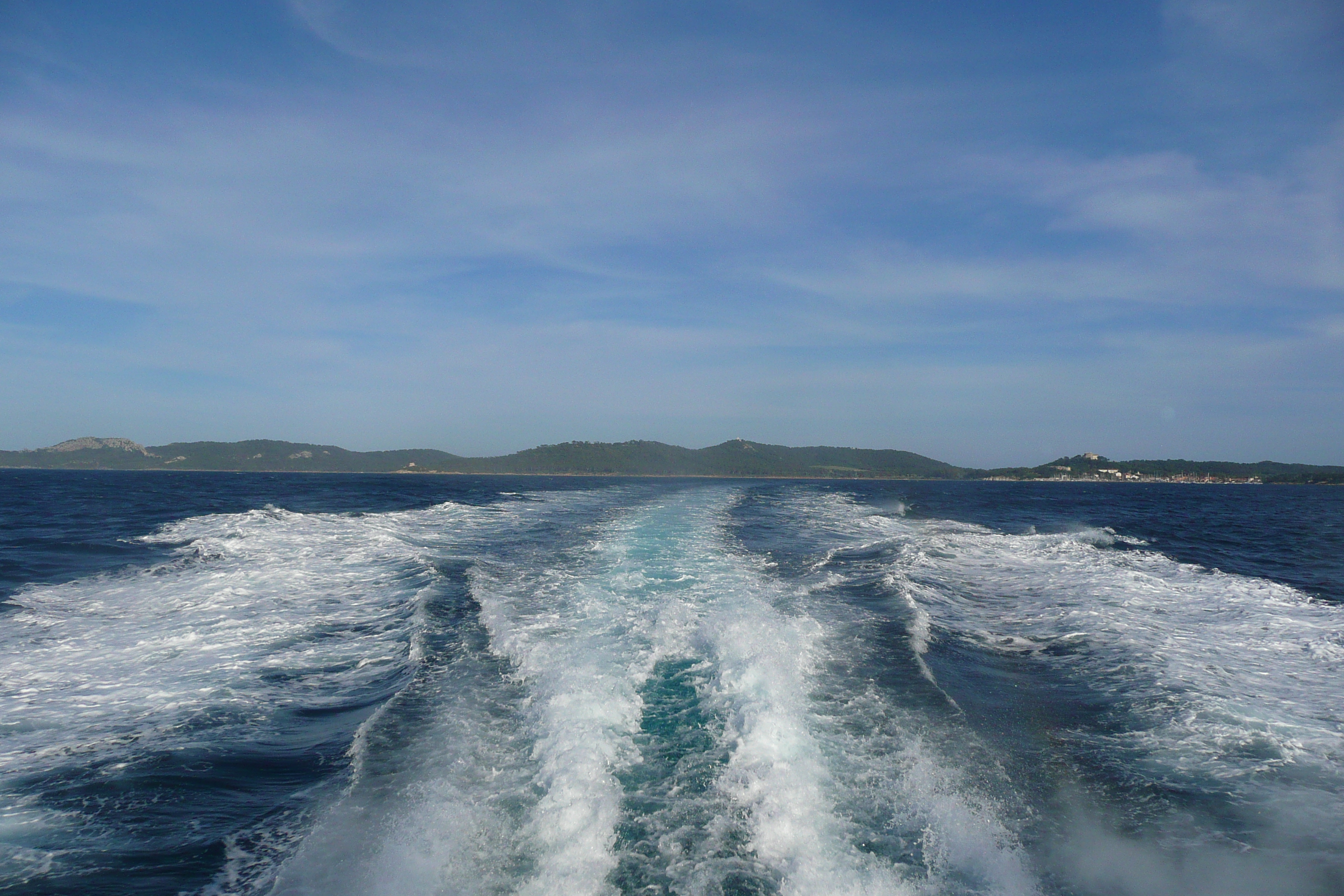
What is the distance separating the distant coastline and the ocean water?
10268cm

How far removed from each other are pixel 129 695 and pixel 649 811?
22.0 feet

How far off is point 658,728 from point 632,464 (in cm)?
14053

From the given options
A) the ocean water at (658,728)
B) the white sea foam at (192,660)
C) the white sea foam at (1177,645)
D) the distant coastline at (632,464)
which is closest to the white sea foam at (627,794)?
the ocean water at (658,728)

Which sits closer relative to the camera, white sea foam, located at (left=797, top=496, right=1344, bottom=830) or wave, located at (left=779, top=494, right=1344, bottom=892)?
wave, located at (left=779, top=494, right=1344, bottom=892)

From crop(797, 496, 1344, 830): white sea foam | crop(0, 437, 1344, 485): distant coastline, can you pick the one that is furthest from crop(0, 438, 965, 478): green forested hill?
crop(797, 496, 1344, 830): white sea foam

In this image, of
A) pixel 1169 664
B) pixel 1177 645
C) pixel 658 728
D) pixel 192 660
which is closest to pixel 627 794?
pixel 658 728

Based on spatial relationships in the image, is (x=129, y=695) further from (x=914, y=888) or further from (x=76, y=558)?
(x=76, y=558)

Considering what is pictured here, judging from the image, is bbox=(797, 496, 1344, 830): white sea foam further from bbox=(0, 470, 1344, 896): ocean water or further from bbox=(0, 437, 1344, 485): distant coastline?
bbox=(0, 437, 1344, 485): distant coastline

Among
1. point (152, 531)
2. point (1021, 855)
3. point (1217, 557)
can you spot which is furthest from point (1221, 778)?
point (152, 531)

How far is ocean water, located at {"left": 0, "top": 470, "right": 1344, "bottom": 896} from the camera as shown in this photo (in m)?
4.74

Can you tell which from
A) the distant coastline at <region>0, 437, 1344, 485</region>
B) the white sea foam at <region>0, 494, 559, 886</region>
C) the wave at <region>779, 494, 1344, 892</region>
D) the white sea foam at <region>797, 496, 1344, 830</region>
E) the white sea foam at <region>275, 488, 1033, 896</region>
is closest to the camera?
the white sea foam at <region>275, 488, 1033, 896</region>

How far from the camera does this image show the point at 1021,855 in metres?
4.89

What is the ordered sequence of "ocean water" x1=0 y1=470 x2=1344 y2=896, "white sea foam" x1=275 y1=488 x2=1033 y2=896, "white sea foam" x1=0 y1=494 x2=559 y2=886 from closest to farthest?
"white sea foam" x1=275 y1=488 x2=1033 y2=896 < "ocean water" x1=0 y1=470 x2=1344 y2=896 < "white sea foam" x1=0 y1=494 x2=559 y2=886

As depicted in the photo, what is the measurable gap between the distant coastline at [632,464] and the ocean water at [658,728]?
10268 cm
